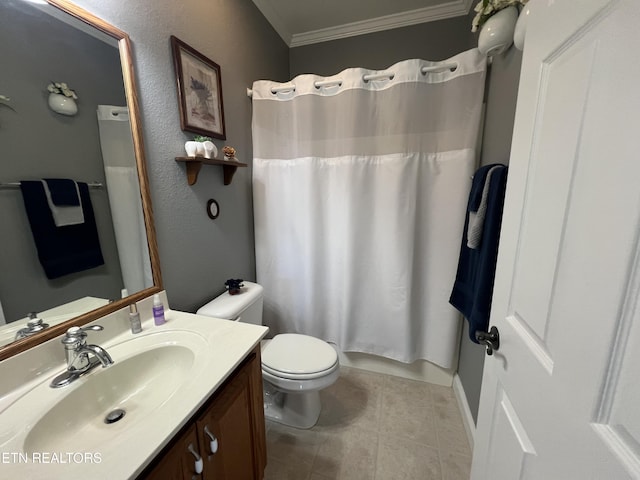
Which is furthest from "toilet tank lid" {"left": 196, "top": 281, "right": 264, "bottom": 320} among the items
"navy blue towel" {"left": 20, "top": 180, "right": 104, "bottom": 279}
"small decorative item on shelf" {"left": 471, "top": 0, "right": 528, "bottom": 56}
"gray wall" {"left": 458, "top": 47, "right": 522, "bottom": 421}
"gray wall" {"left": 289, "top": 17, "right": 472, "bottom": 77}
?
"gray wall" {"left": 289, "top": 17, "right": 472, "bottom": 77}

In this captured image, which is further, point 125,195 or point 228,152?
point 228,152

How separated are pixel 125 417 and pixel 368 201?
1.51 metres

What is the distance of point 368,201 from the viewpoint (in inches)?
67.1

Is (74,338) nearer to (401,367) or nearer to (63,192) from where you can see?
(63,192)

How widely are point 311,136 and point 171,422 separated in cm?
161

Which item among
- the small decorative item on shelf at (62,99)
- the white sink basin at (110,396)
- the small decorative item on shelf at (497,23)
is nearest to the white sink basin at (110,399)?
the white sink basin at (110,396)

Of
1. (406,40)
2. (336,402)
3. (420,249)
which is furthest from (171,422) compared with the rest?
(406,40)

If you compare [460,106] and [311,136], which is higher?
[460,106]

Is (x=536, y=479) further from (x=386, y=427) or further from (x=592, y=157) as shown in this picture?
(x=386, y=427)

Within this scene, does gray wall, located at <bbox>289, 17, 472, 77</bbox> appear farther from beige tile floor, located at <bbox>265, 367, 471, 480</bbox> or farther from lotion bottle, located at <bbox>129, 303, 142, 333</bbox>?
beige tile floor, located at <bbox>265, 367, 471, 480</bbox>

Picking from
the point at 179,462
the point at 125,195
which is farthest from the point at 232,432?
the point at 125,195

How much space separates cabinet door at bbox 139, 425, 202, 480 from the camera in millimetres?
594

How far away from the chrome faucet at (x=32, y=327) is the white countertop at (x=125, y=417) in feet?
0.16

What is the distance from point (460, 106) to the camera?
1.46 m
